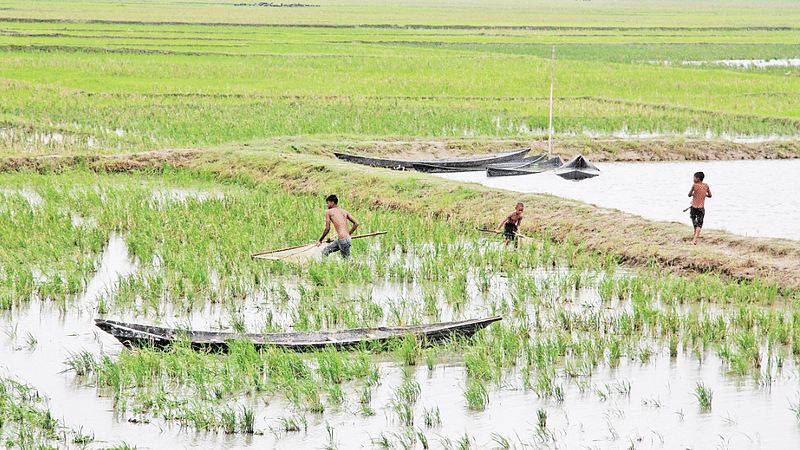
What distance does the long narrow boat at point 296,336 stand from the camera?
17.2 feet

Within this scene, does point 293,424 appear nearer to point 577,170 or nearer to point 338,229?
point 338,229

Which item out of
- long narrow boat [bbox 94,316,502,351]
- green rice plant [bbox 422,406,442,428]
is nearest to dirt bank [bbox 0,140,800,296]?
long narrow boat [bbox 94,316,502,351]

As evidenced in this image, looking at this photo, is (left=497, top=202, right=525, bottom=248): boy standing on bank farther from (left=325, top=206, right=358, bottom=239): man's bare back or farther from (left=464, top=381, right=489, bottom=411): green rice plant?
(left=464, top=381, right=489, bottom=411): green rice plant

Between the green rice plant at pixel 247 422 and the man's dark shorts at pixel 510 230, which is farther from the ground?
the man's dark shorts at pixel 510 230

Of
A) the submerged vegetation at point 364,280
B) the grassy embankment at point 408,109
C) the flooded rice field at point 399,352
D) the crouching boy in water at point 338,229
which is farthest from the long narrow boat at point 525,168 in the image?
the crouching boy in water at point 338,229

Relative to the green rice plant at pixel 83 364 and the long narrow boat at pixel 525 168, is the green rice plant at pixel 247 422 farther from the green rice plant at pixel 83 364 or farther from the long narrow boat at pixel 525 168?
the long narrow boat at pixel 525 168

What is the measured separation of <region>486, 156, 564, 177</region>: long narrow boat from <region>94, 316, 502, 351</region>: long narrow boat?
7417mm

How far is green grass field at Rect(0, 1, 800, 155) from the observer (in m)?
15.7

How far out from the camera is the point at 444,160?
13.3 m

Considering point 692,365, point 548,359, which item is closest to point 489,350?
point 548,359

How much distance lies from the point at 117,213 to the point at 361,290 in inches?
153

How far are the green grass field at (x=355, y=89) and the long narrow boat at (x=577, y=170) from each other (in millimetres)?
2712

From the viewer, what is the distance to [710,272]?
711 cm

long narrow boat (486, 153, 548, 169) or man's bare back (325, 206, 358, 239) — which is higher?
long narrow boat (486, 153, 548, 169)
